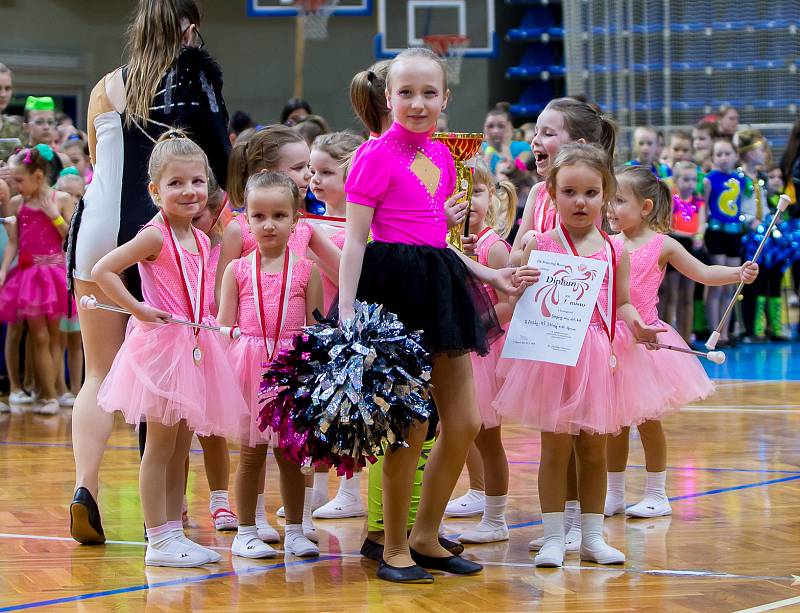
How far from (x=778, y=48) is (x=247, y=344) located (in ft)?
36.3

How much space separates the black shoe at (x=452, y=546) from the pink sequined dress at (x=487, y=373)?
1.39ft

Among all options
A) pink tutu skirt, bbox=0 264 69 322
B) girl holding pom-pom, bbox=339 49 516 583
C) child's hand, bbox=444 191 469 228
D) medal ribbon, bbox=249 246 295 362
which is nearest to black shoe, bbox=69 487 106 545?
medal ribbon, bbox=249 246 295 362

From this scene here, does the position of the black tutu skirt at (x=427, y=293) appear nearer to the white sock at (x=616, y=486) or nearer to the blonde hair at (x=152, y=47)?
the blonde hair at (x=152, y=47)

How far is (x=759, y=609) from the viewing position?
2980 millimetres

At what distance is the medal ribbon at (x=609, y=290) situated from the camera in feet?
11.9

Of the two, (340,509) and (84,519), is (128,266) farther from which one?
(340,509)

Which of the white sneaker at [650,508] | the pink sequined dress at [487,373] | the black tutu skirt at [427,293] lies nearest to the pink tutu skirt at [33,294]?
the pink sequined dress at [487,373]

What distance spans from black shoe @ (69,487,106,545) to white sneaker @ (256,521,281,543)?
1.65 feet

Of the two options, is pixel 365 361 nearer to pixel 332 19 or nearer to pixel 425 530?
pixel 425 530

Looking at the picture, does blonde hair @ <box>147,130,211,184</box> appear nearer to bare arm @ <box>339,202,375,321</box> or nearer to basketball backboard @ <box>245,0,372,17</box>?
bare arm @ <box>339,202,375,321</box>

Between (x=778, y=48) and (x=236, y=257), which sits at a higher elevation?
(x=778, y=48)

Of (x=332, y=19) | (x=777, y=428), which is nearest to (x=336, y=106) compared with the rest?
(x=332, y=19)

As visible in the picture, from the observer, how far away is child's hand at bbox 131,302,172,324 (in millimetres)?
3496

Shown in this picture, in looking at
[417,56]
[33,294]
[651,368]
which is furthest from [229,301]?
[33,294]
